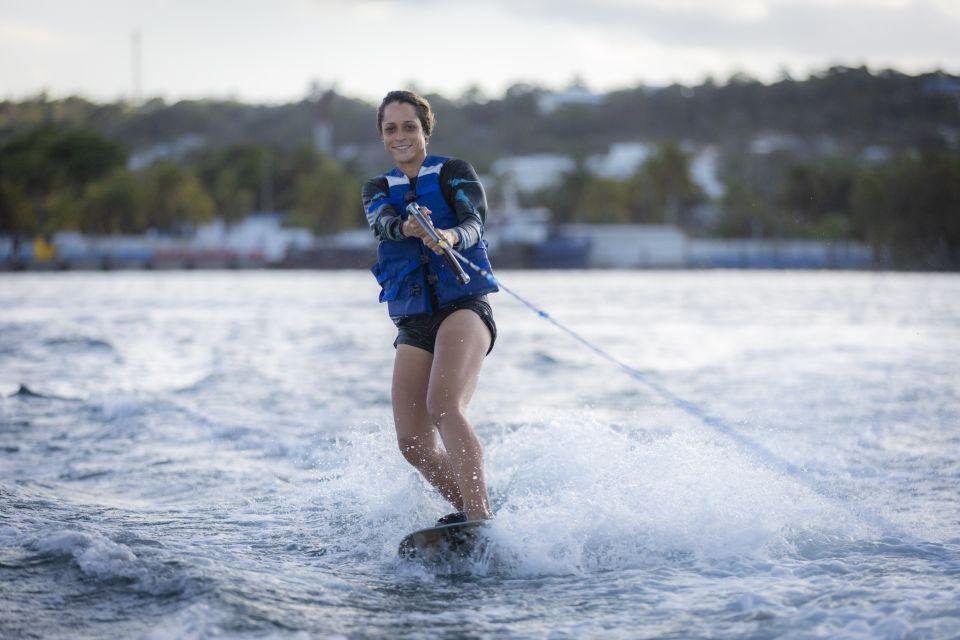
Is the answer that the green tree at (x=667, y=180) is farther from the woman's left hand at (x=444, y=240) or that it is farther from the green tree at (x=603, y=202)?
the woman's left hand at (x=444, y=240)

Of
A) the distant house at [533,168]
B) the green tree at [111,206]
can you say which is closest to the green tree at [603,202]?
the distant house at [533,168]

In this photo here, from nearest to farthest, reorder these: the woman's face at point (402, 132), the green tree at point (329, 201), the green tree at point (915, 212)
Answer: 1. the woman's face at point (402, 132)
2. the green tree at point (329, 201)
3. the green tree at point (915, 212)

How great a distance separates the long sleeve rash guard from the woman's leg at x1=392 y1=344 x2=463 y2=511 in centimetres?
55

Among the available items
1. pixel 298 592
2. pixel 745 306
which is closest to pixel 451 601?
pixel 298 592

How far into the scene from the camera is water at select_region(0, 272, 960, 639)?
423cm

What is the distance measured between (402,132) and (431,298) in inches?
30.1

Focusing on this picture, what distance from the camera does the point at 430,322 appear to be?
512cm

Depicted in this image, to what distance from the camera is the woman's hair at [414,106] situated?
16.7ft

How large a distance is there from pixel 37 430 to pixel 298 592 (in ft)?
18.4

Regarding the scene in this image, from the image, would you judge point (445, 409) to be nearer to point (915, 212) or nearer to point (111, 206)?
point (111, 206)

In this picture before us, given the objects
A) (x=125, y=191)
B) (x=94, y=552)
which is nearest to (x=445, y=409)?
(x=94, y=552)

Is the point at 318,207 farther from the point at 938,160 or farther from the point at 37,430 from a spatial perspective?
the point at 37,430

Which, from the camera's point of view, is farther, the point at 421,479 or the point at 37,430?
the point at 37,430

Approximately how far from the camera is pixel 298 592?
14.8ft
